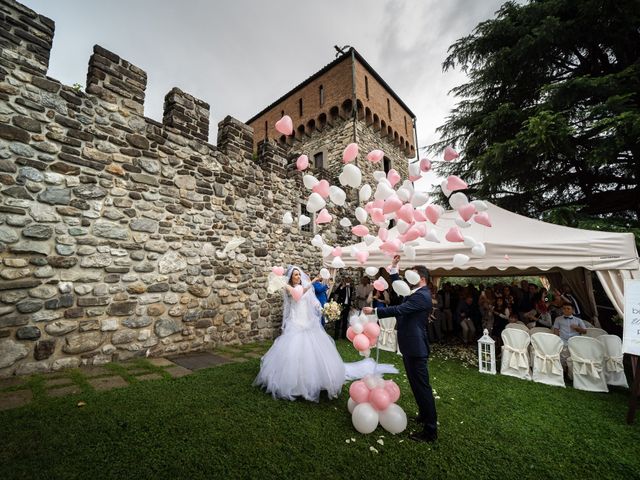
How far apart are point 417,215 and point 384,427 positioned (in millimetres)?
2589

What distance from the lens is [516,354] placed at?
5090 millimetres

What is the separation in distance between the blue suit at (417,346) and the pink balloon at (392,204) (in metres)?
1.08

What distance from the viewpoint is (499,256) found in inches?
210

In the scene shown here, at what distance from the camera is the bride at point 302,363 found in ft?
11.5

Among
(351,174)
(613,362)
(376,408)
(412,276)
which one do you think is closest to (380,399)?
(376,408)

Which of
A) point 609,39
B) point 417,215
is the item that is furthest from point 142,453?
point 609,39

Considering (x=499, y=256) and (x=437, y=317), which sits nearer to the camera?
(x=499, y=256)

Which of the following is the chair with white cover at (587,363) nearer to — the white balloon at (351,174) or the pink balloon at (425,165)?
the pink balloon at (425,165)

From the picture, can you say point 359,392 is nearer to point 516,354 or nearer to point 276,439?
point 276,439

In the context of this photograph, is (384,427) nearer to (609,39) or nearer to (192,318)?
(192,318)

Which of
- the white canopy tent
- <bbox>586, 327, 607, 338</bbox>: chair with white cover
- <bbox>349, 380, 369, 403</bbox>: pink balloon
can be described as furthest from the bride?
<bbox>586, 327, 607, 338</bbox>: chair with white cover

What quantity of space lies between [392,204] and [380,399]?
219cm

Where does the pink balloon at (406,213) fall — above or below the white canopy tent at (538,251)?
above

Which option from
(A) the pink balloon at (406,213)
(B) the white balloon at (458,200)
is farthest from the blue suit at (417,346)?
(B) the white balloon at (458,200)
